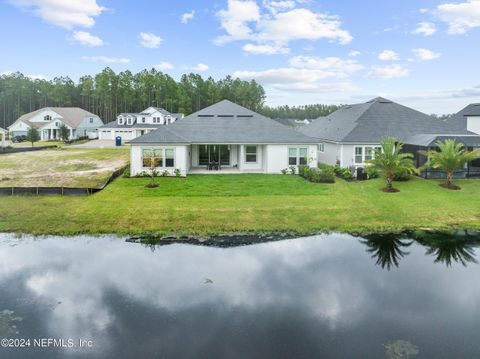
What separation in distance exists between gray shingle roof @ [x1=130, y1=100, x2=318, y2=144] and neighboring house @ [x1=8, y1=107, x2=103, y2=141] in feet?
145

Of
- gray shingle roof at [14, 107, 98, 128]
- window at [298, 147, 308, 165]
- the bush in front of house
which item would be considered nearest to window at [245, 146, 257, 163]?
window at [298, 147, 308, 165]

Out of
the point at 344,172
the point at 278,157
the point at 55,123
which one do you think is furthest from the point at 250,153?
the point at 55,123

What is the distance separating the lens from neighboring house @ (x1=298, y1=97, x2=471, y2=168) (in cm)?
3198

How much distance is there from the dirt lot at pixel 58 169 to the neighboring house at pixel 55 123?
2865 centimetres

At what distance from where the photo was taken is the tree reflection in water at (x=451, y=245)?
14.5m

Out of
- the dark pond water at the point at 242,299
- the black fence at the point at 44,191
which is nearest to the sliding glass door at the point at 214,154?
the black fence at the point at 44,191

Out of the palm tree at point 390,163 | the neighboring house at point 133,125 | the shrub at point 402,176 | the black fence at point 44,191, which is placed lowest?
the black fence at point 44,191

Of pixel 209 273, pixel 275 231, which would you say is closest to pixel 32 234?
pixel 209 273

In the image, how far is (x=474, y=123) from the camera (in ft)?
141

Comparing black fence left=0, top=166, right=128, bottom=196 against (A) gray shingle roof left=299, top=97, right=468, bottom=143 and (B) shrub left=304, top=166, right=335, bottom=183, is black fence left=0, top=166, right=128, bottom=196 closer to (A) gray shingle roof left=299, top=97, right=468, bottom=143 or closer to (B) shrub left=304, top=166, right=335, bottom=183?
(B) shrub left=304, top=166, right=335, bottom=183

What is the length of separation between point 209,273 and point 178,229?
5.40 m

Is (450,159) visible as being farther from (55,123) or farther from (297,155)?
(55,123)

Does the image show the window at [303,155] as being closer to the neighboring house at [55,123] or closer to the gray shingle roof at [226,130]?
the gray shingle roof at [226,130]

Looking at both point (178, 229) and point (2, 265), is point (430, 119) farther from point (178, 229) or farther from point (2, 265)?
point (2, 265)
